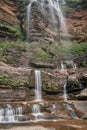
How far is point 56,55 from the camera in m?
22.4

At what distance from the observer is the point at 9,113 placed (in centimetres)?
1232

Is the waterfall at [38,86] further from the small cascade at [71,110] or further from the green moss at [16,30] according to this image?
the green moss at [16,30]

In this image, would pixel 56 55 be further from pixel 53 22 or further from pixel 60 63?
pixel 53 22

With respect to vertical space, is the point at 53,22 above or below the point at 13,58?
above

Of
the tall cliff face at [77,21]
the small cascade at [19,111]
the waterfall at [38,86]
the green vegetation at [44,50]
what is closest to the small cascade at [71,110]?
the small cascade at [19,111]

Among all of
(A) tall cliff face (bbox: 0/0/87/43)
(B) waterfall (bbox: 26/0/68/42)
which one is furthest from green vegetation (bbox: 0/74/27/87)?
(B) waterfall (bbox: 26/0/68/42)

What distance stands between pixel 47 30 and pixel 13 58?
19.3 ft

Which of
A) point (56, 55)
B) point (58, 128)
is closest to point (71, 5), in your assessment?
point (56, 55)

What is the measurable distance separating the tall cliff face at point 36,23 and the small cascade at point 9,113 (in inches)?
448

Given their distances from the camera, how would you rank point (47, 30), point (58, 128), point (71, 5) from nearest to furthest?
point (58, 128)
point (47, 30)
point (71, 5)

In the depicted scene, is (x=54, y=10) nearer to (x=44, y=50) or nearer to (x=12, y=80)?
(x=44, y=50)

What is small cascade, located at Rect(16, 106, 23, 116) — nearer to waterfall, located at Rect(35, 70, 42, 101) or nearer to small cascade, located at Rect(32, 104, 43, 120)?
small cascade, located at Rect(32, 104, 43, 120)

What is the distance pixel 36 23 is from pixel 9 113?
13.1 metres

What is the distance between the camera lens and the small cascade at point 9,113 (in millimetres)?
11953
